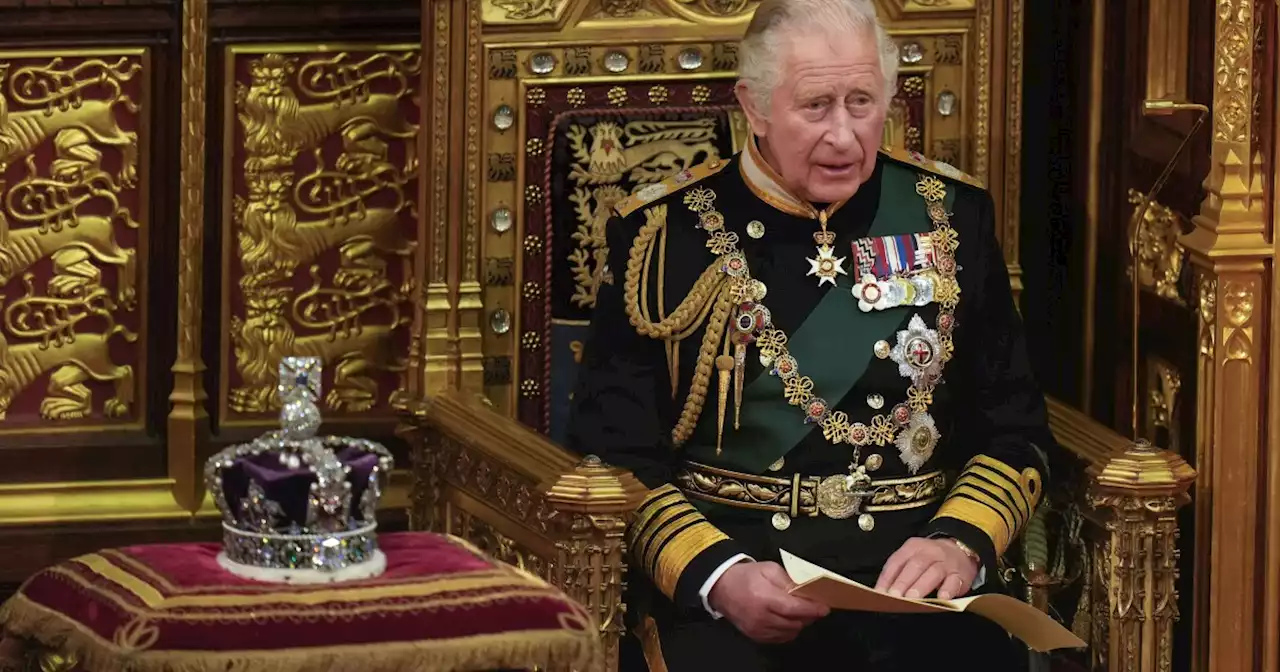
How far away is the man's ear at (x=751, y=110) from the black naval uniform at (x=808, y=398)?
0.21ft

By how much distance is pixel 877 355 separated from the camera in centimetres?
462

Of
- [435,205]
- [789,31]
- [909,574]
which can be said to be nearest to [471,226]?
[435,205]

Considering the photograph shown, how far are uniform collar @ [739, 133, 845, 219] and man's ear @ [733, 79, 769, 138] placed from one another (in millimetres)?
56

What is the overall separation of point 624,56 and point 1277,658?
5.16ft

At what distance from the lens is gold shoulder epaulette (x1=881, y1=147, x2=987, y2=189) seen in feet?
15.6

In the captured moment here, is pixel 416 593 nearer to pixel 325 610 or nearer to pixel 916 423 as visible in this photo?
pixel 325 610

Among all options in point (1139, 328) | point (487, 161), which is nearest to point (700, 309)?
point (487, 161)

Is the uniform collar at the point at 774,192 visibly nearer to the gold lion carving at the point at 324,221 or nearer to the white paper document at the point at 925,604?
the white paper document at the point at 925,604

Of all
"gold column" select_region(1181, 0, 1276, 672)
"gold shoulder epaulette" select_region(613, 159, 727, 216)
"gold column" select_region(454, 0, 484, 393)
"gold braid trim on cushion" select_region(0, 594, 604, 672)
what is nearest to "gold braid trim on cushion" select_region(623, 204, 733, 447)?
"gold shoulder epaulette" select_region(613, 159, 727, 216)

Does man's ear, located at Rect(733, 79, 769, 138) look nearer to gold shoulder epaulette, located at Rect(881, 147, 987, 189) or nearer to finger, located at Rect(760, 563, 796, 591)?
gold shoulder epaulette, located at Rect(881, 147, 987, 189)

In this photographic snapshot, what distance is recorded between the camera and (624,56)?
514 centimetres

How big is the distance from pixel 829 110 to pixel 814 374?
0.43 m

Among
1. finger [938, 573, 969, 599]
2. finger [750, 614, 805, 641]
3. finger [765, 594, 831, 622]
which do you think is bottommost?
finger [750, 614, 805, 641]

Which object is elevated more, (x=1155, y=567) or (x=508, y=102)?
(x=508, y=102)
